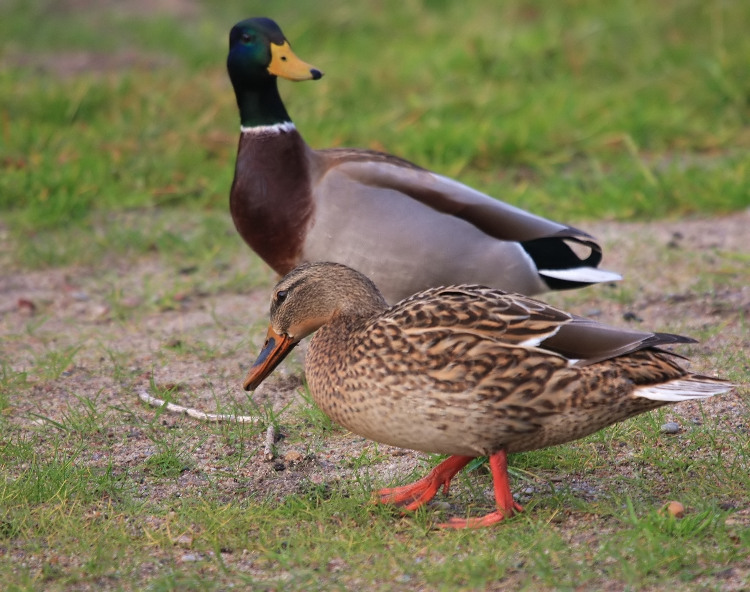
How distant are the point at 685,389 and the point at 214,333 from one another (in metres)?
2.53

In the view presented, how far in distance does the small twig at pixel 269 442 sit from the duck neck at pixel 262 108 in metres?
1.53

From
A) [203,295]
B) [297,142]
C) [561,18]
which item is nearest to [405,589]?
[297,142]

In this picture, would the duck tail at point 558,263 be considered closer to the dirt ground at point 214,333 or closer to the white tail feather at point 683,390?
the dirt ground at point 214,333

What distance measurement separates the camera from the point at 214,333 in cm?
512

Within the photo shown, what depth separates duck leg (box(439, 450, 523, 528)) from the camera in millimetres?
3209

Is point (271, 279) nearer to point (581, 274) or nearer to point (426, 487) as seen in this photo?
point (581, 274)

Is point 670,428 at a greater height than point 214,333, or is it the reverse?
point 670,428

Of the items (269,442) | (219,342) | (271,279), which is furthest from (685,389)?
(271,279)

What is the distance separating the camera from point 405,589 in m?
2.90

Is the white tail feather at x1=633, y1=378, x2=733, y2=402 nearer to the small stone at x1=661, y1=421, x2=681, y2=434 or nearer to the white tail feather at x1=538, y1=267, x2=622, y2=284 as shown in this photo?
the small stone at x1=661, y1=421, x2=681, y2=434

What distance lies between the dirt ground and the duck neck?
891mm

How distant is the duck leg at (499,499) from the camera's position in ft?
10.5

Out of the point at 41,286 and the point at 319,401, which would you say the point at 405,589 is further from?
the point at 41,286

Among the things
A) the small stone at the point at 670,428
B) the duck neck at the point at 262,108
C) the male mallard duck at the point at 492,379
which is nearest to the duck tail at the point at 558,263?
the small stone at the point at 670,428
